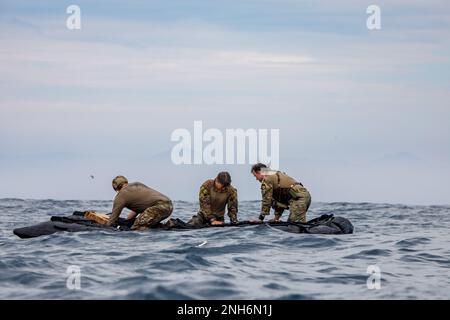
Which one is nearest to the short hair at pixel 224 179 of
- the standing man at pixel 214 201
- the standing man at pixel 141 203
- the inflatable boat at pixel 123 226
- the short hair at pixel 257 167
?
the standing man at pixel 214 201

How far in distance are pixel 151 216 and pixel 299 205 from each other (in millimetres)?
3898

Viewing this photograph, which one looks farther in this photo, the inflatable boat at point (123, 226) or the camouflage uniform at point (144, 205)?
the camouflage uniform at point (144, 205)

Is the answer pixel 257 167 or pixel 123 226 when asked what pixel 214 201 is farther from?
pixel 123 226

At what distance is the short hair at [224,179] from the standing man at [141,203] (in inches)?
53.7

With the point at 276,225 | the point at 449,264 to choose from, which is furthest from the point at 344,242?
the point at 449,264

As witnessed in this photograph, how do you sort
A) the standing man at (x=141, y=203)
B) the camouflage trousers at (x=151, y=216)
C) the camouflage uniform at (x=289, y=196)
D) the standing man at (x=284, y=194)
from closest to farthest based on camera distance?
the standing man at (x=141, y=203), the camouflage trousers at (x=151, y=216), the standing man at (x=284, y=194), the camouflage uniform at (x=289, y=196)

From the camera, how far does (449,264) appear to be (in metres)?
17.5

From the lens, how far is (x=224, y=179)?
21531mm

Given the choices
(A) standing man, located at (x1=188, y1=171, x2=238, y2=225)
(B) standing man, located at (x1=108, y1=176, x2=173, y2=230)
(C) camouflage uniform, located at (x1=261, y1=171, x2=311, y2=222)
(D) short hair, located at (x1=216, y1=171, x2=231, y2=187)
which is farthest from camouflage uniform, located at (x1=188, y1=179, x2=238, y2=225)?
(C) camouflage uniform, located at (x1=261, y1=171, x2=311, y2=222)

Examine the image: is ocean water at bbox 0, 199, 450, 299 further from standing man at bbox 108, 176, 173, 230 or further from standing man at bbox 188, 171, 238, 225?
standing man at bbox 188, 171, 238, 225

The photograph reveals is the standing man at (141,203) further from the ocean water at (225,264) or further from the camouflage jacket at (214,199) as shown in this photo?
the camouflage jacket at (214,199)

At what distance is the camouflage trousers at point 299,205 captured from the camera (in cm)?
2252
